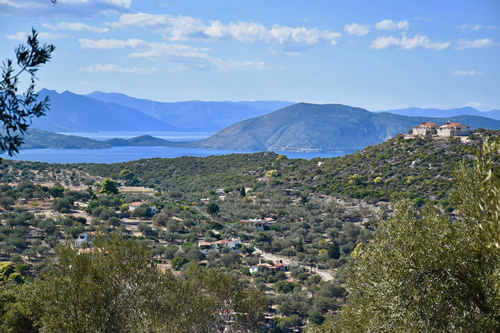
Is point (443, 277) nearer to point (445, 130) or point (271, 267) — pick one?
point (271, 267)

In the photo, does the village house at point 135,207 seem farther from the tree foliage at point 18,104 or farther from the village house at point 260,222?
the tree foliage at point 18,104

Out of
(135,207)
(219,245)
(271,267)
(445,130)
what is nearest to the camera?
(271,267)

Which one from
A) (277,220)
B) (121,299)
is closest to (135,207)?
(277,220)

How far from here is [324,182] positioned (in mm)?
50594

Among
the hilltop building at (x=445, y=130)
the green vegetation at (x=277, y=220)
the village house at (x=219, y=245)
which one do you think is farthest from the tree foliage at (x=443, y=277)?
the hilltop building at (x=445, y=130)

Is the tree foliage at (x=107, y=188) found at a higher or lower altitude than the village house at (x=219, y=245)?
higher

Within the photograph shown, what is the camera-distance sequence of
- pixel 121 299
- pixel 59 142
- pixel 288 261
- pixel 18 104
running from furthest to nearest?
1. pixel 59 142
2. pixel 288 261
3. pixel 121 299
4. pixel 18 104

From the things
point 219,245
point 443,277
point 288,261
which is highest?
point 443,277

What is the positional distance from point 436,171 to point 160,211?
26276 millimetres

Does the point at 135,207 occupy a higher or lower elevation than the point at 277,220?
higher

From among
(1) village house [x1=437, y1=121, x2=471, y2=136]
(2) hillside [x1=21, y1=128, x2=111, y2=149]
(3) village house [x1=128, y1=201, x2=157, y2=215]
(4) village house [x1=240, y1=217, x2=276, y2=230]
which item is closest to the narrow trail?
(4) village house [x1=240, y1=217, x2=276, y2=230]

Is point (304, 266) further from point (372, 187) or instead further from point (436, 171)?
point (436, 171)

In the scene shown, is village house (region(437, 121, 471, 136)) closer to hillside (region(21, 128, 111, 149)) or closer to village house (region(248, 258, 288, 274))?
village house (region(248, 258, 288, 274))

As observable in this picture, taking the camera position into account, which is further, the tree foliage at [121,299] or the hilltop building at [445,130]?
the hilltop building at [445,130]
